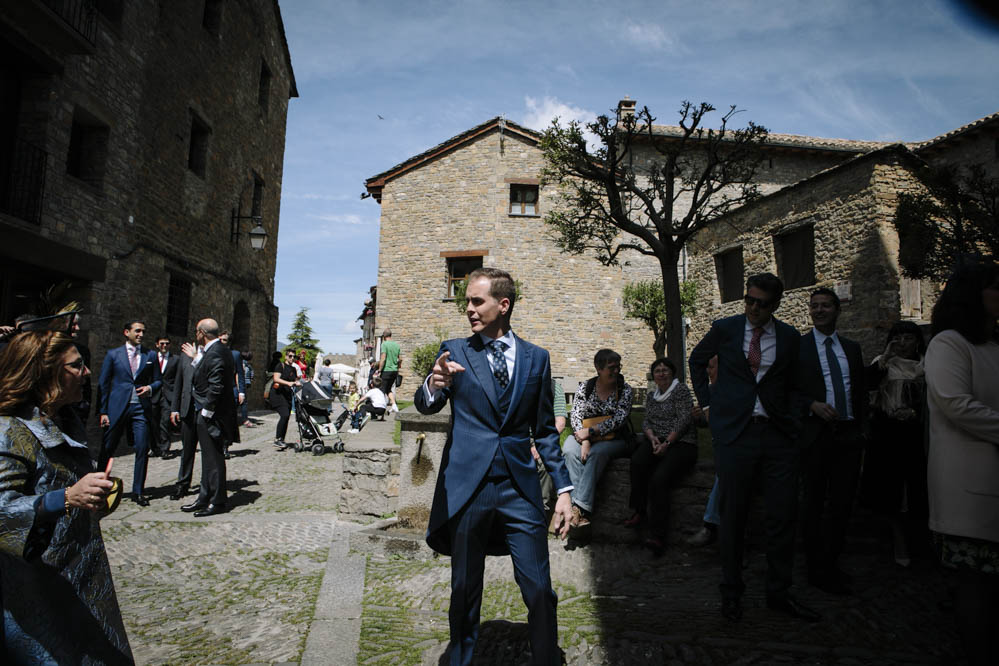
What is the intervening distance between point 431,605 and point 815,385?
3.16m

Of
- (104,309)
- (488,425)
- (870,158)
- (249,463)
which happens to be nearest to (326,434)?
(249,463)

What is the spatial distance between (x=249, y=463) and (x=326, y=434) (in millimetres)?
1772

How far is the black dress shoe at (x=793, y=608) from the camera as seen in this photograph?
359 centimetres

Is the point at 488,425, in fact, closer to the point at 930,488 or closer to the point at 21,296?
the point at 930,488

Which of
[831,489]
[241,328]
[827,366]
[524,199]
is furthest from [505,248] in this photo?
[831,489]

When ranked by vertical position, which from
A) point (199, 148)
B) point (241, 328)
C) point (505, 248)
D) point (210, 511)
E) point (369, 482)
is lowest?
point (210, 511)

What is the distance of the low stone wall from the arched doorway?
1379cm

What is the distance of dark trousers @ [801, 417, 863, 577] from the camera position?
4.18 m

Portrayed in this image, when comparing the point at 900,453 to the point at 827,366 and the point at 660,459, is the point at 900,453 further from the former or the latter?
the point at 660,459

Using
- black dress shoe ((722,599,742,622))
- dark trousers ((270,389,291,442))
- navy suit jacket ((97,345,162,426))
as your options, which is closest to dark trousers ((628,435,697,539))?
black dress shoe ((722,599,742,622))

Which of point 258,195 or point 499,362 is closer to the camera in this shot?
point 499,362

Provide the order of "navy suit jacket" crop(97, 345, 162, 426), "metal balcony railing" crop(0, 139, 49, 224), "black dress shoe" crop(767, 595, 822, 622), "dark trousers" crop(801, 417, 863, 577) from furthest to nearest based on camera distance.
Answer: "metal balcony railing" crop(0, 139, 49, 224) < "navy suit jacket" crop(97, 345, 162, 426) < "dark trousers" crop(801, 417, 863, 577) < "black dress shoe" crop(767, 595, 822, 622)

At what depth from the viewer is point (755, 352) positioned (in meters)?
3.93

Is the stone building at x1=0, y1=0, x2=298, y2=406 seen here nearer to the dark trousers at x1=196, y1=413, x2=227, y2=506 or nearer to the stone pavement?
the dark trousers at x1=196, y1=413, x2=227, y2=506
